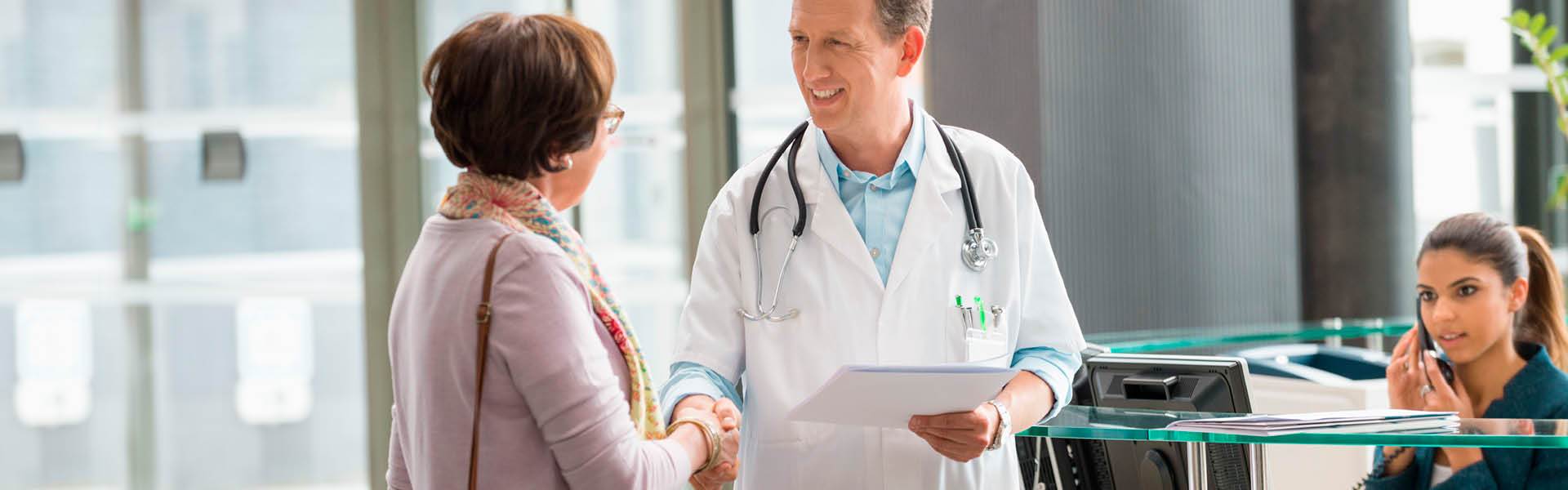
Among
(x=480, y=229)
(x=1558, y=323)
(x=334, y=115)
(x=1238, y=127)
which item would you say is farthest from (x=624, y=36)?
(x=480, y=229)

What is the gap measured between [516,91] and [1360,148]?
3640 mm

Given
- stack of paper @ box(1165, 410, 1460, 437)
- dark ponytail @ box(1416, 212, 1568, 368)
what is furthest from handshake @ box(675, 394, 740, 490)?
dark ponytail @ box(1416, 212, 1568, 368)

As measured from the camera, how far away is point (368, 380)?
487 centimetres

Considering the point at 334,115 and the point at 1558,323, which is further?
the point at 334,115

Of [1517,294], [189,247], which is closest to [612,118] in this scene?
[1517,294]

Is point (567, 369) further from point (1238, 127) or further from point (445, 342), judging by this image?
point (1238, 127)

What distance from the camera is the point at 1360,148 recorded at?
14.3 ft

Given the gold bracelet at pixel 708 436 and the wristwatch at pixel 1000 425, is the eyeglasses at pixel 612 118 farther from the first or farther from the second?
the wristwatch at pixel 1000 425

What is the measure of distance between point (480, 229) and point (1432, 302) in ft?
7.51

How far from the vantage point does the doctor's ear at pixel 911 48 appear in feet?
6.33

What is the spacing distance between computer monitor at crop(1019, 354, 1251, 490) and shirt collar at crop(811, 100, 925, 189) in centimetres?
67

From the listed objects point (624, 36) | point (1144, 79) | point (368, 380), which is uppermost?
point (624, 36)

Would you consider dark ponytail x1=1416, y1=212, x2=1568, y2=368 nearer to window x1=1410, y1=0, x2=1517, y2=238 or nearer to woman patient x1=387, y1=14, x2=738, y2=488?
woman patient x1=387, y1=14, x2=738, y2=488

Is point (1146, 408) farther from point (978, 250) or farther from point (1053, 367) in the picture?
point (978, 250)
